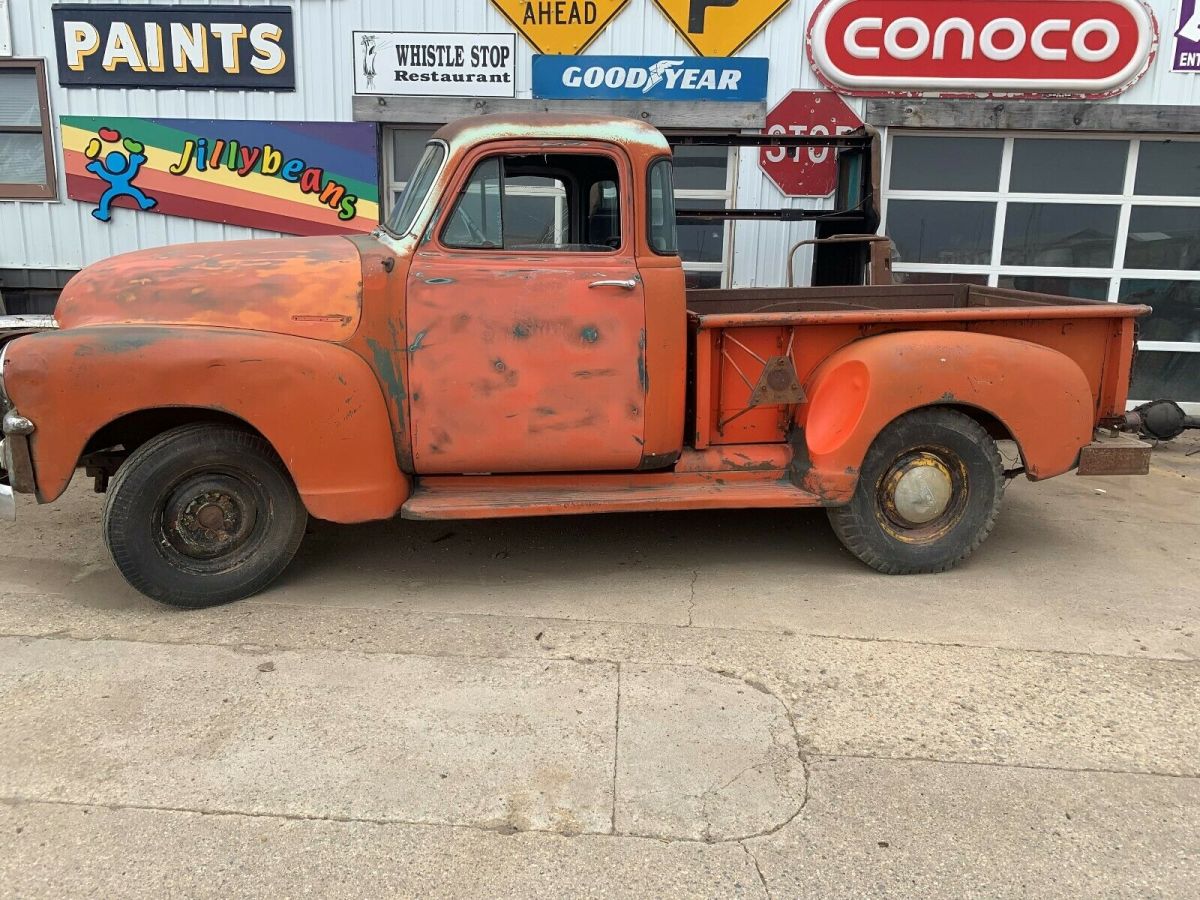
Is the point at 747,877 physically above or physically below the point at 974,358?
below

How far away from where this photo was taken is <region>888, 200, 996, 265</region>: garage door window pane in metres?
8.34

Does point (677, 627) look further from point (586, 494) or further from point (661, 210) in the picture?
point (661, 210)

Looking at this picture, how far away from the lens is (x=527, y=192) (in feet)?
15.0

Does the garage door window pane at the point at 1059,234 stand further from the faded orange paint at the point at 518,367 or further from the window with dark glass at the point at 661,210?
the window with dark glass at the point at 661,210

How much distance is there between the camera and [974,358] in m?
4.59

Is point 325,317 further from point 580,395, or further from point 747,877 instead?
point 747,877

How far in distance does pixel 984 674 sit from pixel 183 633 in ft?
11.1

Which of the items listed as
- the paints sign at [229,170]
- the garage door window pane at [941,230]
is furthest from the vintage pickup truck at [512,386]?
Result: the garage door window pane at [941,230]

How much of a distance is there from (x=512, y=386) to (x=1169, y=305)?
7076mm

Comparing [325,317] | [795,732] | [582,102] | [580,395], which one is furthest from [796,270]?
[795,732]

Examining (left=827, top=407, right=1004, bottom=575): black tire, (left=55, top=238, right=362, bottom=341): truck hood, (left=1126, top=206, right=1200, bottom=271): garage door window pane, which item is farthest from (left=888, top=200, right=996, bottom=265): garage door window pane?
(left=55, top=238, right=362, bottom=341): truck hood

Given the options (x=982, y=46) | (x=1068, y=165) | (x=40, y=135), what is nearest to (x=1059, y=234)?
(x=1068, y=165)

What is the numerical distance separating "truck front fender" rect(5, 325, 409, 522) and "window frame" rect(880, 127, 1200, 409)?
222 inches

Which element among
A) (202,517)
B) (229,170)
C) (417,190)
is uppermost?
(229,170)
